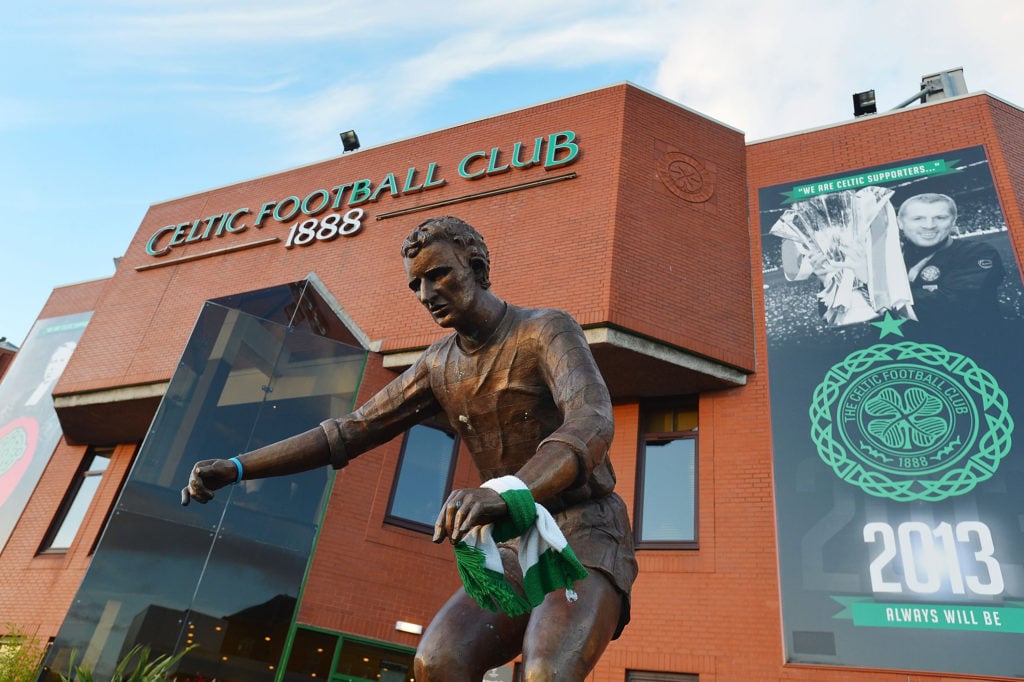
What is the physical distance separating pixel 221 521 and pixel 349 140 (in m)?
9.74

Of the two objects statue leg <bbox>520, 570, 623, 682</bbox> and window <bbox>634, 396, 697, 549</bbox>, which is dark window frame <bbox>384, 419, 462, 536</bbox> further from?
statue leg <bbox>520, 570, 623, 682</bbox>

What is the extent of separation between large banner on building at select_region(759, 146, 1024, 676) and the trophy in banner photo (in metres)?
0.02

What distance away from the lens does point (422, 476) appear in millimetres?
12320

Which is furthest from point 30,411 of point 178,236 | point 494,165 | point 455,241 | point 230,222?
point 455,241

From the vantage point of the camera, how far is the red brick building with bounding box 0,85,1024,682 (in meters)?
9.78

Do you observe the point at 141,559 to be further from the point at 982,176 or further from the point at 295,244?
the point at 982,176

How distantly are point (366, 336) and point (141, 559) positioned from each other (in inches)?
188

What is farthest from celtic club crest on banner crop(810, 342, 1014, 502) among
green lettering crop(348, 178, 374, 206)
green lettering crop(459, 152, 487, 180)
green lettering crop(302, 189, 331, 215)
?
green lettering crop(302, 189, 331, 215)

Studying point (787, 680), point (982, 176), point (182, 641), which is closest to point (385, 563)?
point (182, 641)

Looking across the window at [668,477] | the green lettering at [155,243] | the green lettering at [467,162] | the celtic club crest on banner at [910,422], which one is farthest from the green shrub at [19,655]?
the celtic club crest on banner at [910,422]

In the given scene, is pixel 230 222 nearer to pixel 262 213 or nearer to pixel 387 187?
pixel 262 213

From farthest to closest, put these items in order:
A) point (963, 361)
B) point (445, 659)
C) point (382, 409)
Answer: point (963, 361) < point (382, 409) < point (445, 659)

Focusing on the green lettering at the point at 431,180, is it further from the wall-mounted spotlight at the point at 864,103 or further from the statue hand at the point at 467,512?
the statue hand at the point at 467,512

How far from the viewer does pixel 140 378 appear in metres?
14.7
